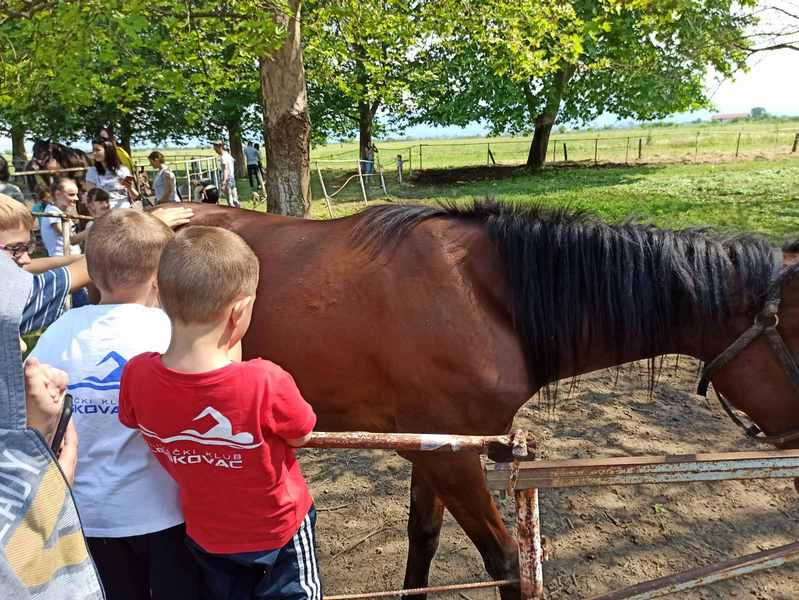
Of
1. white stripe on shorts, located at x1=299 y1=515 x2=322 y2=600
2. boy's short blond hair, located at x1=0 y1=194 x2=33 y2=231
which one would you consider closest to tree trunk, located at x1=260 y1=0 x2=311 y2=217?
boy's short blond hair, located at x1=0 y1=194 x2=33 y2=231

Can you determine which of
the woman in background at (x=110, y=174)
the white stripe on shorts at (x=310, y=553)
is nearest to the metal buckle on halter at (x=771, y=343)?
the white stripe on shorts at (x=310, y=553)

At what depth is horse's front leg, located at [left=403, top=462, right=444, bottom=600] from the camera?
2.67m

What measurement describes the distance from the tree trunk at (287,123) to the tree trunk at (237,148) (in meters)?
21.7

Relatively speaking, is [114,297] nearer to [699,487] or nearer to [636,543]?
[636,543]

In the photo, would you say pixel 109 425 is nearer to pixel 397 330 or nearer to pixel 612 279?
pixel 397 330

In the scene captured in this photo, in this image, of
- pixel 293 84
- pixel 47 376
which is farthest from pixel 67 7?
pixel 47 376

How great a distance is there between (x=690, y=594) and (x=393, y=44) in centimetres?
717

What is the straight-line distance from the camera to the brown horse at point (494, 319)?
6.92 feet

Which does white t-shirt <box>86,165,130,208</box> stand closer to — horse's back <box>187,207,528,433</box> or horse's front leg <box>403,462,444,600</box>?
horse's back <box>187,207,528,433</box>

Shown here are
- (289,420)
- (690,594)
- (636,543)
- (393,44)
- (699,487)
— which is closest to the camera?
(289,420)

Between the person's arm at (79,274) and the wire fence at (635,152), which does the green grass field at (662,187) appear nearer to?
the wire fence at (635,152)

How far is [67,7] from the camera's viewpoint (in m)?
5.43

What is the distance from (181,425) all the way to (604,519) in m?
2.71

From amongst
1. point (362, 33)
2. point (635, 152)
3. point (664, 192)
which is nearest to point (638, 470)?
point (362, 33)
